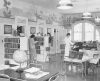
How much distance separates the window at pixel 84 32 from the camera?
15016 mm

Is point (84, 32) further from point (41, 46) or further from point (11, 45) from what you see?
point (11, 45)

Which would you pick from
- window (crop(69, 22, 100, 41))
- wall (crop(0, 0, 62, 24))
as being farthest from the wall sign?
window (crop(69, 22, 100, 41))

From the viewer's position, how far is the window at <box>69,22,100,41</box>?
49.3 ft

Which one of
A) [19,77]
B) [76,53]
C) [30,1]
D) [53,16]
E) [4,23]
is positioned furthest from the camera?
[53,16]

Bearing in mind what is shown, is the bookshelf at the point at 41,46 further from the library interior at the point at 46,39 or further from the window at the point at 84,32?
the window at the point at 84,32

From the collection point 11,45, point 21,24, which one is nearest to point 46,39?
point 21,24

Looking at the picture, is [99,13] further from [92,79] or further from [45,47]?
[92,79]

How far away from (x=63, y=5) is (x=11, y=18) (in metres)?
4.99

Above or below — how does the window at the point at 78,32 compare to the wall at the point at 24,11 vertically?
below

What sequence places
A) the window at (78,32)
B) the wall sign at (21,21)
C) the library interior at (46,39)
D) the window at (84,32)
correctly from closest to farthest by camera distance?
the library interior at (46,39) < the wall sign at (21,21) < the window at (84,32) < the window at (78,32)

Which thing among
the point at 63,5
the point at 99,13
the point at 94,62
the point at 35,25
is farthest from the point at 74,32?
the point at 63,5

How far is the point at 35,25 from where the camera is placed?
35.6 ft

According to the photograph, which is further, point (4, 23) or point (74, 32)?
point (74, 32)

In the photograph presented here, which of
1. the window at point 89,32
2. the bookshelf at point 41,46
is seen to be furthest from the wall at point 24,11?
the window at point 89,32
